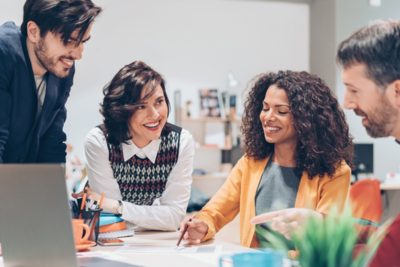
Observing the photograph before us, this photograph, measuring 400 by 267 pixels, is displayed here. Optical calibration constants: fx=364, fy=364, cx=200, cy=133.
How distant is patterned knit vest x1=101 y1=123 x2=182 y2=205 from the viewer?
163 cm

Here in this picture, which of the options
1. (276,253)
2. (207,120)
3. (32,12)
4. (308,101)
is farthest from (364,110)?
(207,120)

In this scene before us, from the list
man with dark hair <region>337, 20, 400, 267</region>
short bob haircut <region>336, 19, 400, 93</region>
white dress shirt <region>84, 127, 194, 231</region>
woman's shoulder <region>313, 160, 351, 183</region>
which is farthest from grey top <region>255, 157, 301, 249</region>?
short bob haircut <region>336, 19, 400, 93</region>

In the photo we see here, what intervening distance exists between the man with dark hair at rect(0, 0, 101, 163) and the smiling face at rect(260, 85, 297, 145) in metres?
0.81

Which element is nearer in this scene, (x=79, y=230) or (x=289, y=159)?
(x=79, y=230)

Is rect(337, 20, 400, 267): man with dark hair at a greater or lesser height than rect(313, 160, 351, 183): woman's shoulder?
greater

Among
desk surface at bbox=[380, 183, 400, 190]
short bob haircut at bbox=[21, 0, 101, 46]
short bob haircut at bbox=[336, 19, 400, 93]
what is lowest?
desk surface at bbox=[380, 183, 400, 190]

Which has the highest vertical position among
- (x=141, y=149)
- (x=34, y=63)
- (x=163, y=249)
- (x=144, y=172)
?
(x=34, y=63)

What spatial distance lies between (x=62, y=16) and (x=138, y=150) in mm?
634

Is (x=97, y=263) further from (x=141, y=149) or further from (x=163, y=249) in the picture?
(x=141, y=149)

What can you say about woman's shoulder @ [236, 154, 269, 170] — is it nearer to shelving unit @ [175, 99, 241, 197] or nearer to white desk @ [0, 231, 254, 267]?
white desk @ [0, 231, 254, 267]

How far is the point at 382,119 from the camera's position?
0.88 meters

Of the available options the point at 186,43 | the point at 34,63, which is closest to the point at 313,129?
the point at 34,63

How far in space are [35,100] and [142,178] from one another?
56 centimetres

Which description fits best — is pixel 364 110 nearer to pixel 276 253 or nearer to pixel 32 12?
pixel 276 253
